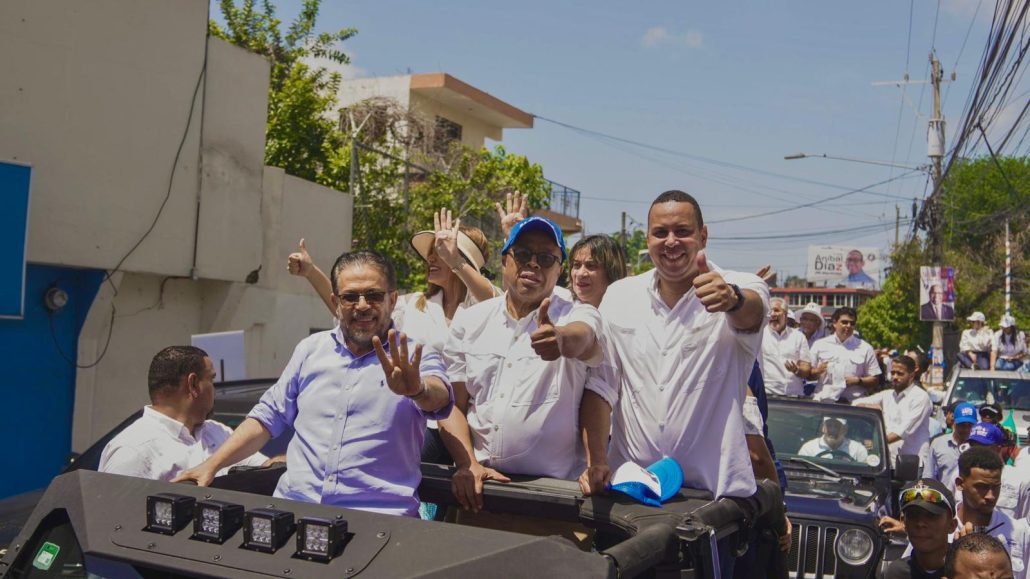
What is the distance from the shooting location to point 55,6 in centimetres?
998

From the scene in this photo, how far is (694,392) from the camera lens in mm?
3721

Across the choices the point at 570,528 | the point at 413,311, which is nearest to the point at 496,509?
the point at 570,528

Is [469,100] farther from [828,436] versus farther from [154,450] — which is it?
[154,450]

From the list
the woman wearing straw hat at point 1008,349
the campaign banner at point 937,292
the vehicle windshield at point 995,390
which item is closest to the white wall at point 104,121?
the vehicle windshield at point 995,390

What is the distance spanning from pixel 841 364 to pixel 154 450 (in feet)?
28.3

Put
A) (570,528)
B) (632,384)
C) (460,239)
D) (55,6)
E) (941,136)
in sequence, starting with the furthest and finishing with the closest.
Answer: (941,136) < (55,6) < (460,239) < (632,384) < (570,528)

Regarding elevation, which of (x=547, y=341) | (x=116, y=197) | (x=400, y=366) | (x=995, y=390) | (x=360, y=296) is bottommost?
(x=995, y=390)

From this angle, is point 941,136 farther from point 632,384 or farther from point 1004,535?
point 632,384

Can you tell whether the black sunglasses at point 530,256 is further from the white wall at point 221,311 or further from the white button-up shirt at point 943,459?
the white wall at point 221,311

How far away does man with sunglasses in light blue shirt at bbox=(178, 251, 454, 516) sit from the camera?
3498 millimetres

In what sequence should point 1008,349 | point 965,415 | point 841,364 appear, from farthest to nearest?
1. point 1008,349
2. point 841,364
3. point 965,415

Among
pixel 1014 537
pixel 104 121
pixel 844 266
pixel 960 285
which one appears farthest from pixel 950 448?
pixel 844 266

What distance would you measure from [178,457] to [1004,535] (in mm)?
4316

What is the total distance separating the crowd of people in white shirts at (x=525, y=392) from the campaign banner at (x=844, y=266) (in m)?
87.0
